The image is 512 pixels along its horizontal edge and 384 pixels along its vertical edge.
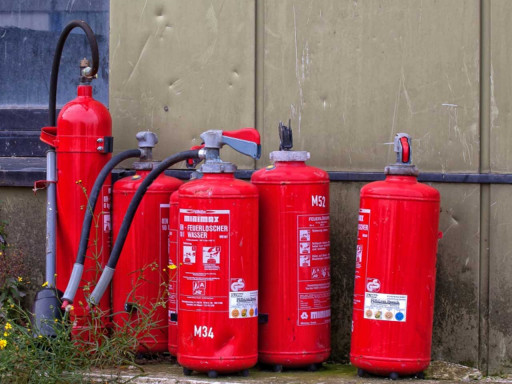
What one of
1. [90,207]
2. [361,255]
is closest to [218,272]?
[361,255]

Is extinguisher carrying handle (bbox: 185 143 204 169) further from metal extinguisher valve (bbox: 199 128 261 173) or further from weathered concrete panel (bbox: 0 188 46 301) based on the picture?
weathered concrete panel (bbox: 0 188 46 301)

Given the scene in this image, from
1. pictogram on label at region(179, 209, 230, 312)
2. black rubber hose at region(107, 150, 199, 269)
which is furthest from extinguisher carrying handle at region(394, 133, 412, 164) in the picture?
black rubber hose at region(107, 150, 199, 269)

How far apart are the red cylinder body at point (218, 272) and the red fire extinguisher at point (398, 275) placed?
1.87ft

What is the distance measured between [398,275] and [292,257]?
532mm

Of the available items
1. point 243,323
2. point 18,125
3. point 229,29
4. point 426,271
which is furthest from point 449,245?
point 18,125

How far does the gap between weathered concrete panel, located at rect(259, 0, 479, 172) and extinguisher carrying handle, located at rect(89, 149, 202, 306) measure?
2.13ft

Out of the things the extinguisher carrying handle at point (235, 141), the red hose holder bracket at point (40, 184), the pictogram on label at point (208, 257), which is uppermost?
the extinguisher carrying handle at point (235, 141)

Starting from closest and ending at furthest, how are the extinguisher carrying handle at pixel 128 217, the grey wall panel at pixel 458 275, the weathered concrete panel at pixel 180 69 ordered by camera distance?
the extinguisher carrying handle at pixel 128 217 → the grey wall panel at pixel 458 275 → the weathered concrete panel at pixel 180 69

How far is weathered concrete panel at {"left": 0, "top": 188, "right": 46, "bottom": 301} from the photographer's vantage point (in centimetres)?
504

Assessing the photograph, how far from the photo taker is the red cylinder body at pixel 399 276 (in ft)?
13.5

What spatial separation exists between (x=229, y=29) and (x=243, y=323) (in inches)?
66.7

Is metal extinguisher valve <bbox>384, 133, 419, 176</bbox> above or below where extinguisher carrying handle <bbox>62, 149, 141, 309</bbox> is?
above

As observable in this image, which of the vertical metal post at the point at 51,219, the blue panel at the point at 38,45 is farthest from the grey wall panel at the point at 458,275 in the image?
the blue panel at the point at 38,45

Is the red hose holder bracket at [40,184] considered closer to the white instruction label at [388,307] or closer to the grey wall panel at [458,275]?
the white instruction label at [388,307]
